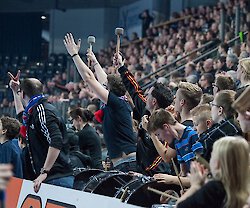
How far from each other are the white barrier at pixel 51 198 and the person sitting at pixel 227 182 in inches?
39.7

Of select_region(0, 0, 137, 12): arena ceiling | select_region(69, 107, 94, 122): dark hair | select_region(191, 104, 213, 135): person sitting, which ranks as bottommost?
select_region(69, 107, 94, 122): dark hair

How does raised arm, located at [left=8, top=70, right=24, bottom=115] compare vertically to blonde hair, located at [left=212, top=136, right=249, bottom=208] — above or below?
above

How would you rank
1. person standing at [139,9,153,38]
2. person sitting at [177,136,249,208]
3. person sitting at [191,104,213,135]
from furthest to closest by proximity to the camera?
person standing at [139,9,153,38]
person sitting at [191,104,213,135]
person sitting at [177,136,249,208]

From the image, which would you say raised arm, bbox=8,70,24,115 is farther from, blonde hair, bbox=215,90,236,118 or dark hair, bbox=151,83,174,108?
blonde hair, bbox=215,90,236,118

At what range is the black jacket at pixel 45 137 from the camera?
21.6 ft

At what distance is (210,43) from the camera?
603 inches

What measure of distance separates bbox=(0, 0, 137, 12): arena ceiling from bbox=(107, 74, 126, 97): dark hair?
65.5 ft

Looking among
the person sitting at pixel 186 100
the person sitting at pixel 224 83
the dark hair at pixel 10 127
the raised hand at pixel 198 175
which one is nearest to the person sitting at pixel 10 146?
the dark hair at pixel 10 127

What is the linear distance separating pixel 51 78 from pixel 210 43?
10.8 meters

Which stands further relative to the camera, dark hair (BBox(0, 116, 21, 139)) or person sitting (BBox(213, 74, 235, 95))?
dark hair (BBox(0, 116, 21, 139))

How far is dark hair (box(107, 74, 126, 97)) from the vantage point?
24.1ft

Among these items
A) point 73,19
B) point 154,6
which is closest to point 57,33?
point 73,19

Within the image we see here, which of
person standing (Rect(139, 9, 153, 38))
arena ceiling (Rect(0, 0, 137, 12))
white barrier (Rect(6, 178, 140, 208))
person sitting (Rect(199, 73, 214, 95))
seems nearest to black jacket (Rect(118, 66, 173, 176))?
white barrier (Rect(6, 178, 140, 208))

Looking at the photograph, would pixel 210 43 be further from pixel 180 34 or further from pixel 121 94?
pixel 121 94
